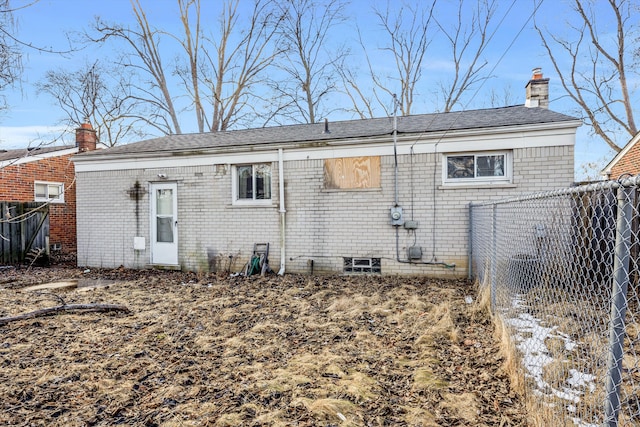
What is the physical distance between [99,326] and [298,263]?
14.5ft

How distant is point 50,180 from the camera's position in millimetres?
14375

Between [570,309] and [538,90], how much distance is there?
20.1 ft

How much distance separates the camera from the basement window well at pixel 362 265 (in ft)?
26.2

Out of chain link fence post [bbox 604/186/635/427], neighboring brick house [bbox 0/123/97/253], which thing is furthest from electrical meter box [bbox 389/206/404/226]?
neighboring brick house [bbox 0/123/97/253]

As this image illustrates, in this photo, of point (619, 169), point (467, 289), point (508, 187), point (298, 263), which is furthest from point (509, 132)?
point (619, 169)

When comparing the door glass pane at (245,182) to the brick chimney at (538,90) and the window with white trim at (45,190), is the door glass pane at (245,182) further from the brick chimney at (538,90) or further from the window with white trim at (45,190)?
the window with white trim at (45,190)

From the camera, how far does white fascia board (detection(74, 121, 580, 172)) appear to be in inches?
271

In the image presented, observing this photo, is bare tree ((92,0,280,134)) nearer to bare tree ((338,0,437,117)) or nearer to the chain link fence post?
bare tree ((338,0,437,117))

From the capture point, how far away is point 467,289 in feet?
21.4

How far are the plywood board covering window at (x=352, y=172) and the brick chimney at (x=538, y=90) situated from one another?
4.20m

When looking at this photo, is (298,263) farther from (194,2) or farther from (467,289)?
(194,2)

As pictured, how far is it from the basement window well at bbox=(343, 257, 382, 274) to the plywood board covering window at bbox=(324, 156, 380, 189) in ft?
5.31

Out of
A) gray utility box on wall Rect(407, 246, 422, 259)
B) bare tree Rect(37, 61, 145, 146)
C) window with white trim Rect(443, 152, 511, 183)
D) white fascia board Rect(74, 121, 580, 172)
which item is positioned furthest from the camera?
bare tree Rect(37, 61, 145, 146)

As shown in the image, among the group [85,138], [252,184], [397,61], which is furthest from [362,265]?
[397,61]
